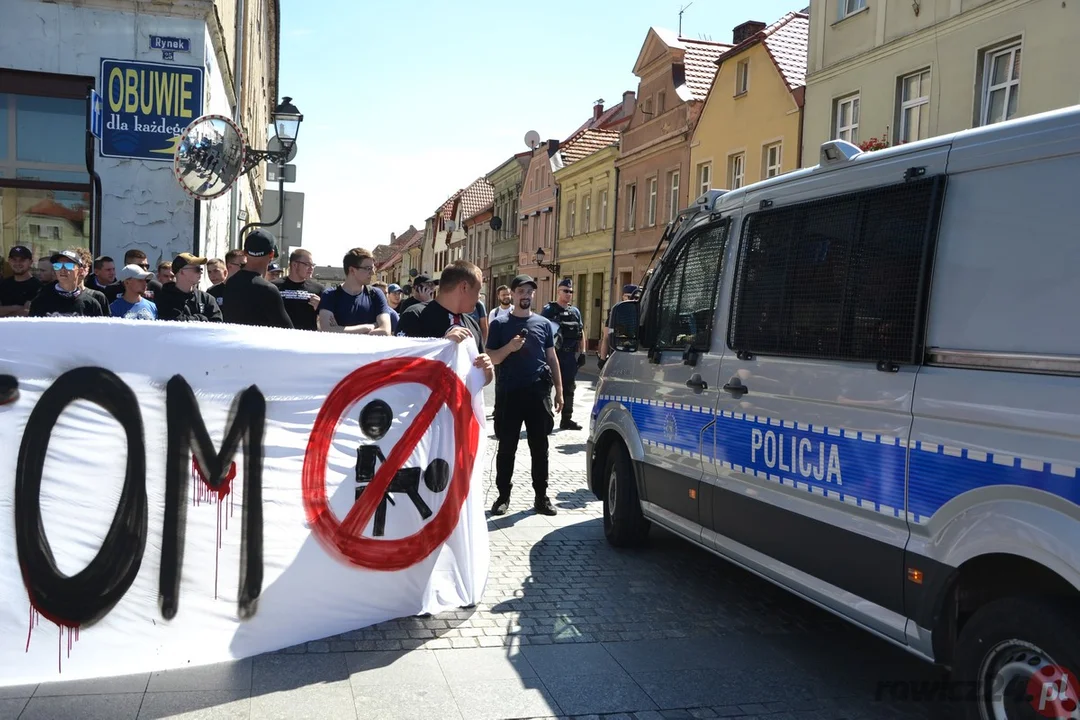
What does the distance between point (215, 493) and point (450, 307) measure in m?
2.09

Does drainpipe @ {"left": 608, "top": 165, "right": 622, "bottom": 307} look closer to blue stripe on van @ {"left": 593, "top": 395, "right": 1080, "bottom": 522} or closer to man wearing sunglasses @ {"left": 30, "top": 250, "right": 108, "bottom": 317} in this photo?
man wearing sunglasses @ {"left": 30, "top": 250, "right": 108, "bottom": 317}

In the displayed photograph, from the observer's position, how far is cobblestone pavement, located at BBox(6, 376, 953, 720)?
3789 mm

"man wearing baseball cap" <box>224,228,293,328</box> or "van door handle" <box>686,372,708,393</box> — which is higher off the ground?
"man wearing baseball cap" <box>224,228,293,328</box>

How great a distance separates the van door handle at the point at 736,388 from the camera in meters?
4.71

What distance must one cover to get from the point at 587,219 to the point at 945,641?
3621cm

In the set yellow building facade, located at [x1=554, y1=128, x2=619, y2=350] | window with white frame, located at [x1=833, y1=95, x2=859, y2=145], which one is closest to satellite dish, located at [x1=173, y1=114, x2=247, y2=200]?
window with white frame, located at [x1=833, y1=95, x2=859, y2=145]

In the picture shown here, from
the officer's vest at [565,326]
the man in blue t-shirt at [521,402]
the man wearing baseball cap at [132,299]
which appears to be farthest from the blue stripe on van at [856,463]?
the officer's vest at [565,326]

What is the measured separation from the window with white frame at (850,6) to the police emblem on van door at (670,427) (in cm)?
1782

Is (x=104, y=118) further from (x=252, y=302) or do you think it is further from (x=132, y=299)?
(x=252, y=302)

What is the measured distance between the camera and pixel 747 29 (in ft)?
95.5

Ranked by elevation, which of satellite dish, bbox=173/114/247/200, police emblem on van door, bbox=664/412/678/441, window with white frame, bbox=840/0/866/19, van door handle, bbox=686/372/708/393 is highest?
window with white frame, bbox=840/0/866/19

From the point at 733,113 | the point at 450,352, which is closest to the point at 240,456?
the point at 450,352

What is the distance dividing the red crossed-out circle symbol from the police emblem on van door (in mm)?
1214

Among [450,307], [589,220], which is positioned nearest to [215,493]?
[450,307]
